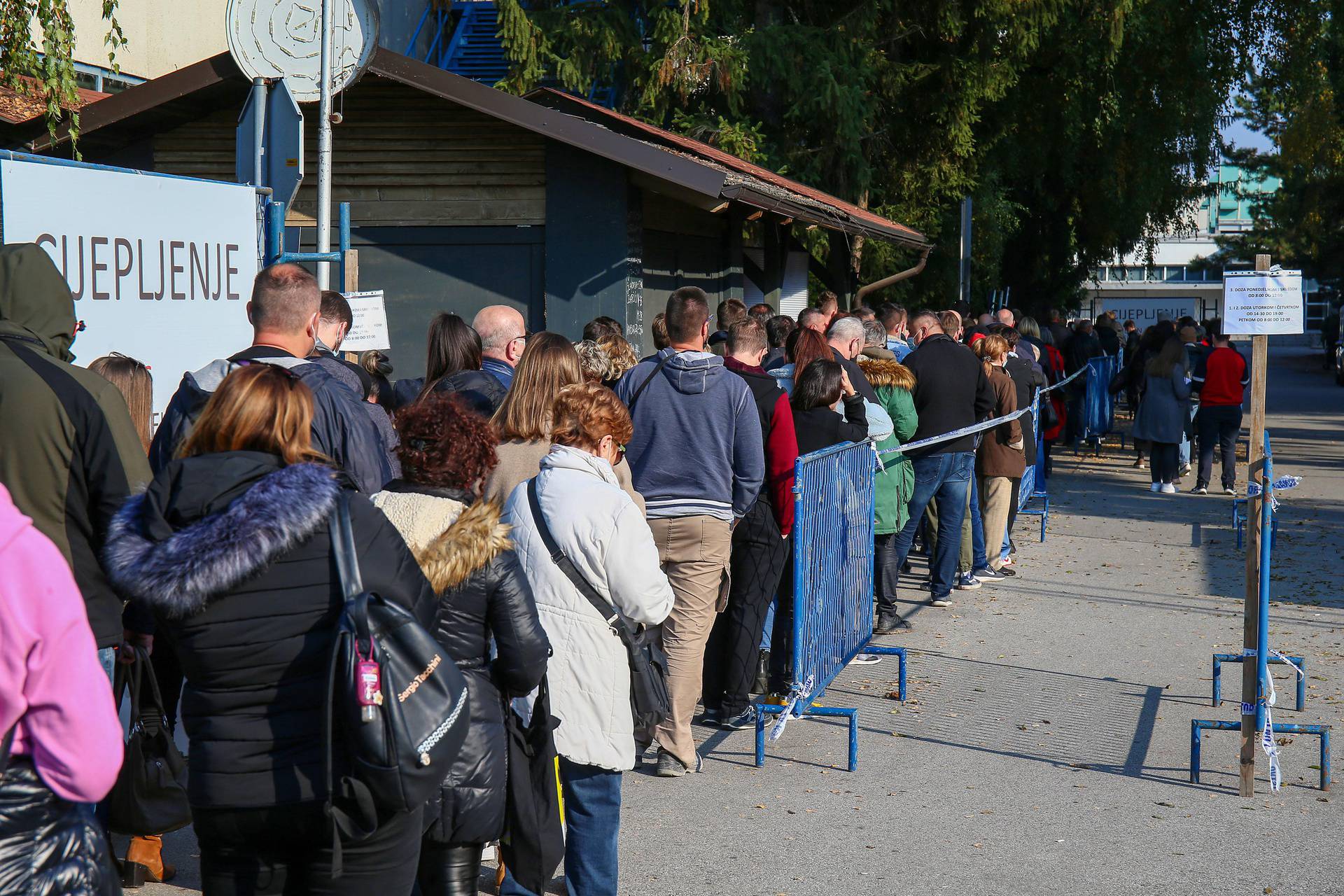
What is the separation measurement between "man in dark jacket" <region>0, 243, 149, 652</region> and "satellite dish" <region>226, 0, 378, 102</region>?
4.09 metres

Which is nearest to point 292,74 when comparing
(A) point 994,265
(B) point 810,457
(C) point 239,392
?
(B) point 810,457

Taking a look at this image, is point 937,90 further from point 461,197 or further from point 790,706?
point 790,706

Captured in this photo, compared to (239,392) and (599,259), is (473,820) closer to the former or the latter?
(239,392)

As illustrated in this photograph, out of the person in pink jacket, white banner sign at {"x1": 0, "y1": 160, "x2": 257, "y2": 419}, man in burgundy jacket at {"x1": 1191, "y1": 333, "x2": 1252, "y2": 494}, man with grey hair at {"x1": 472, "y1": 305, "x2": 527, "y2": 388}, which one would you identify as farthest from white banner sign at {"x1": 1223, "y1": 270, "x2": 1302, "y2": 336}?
man in burgundy jacket at {"x1": 1191, "y1": 333, "x2": 1252, "y2": 494}

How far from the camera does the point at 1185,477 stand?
59.8ft

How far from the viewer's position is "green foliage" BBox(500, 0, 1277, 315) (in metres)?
17.6

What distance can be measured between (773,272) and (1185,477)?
244 inches

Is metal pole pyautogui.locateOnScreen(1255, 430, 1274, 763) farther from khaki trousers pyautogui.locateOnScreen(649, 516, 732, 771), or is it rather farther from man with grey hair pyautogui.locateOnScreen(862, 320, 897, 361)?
man with grey hair pyautogui.locateOnScreen(862, 320, 897, 361)

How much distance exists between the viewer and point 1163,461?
54.4 feet

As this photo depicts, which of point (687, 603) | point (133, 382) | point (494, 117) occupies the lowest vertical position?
point (687, 603)

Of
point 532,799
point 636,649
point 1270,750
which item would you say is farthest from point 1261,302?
point 532,799

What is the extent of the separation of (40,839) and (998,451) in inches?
361

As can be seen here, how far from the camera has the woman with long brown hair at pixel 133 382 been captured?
5086mm

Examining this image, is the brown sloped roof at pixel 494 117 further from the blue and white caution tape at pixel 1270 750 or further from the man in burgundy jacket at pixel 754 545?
the blue and white caution tape at pixel 1270 750
